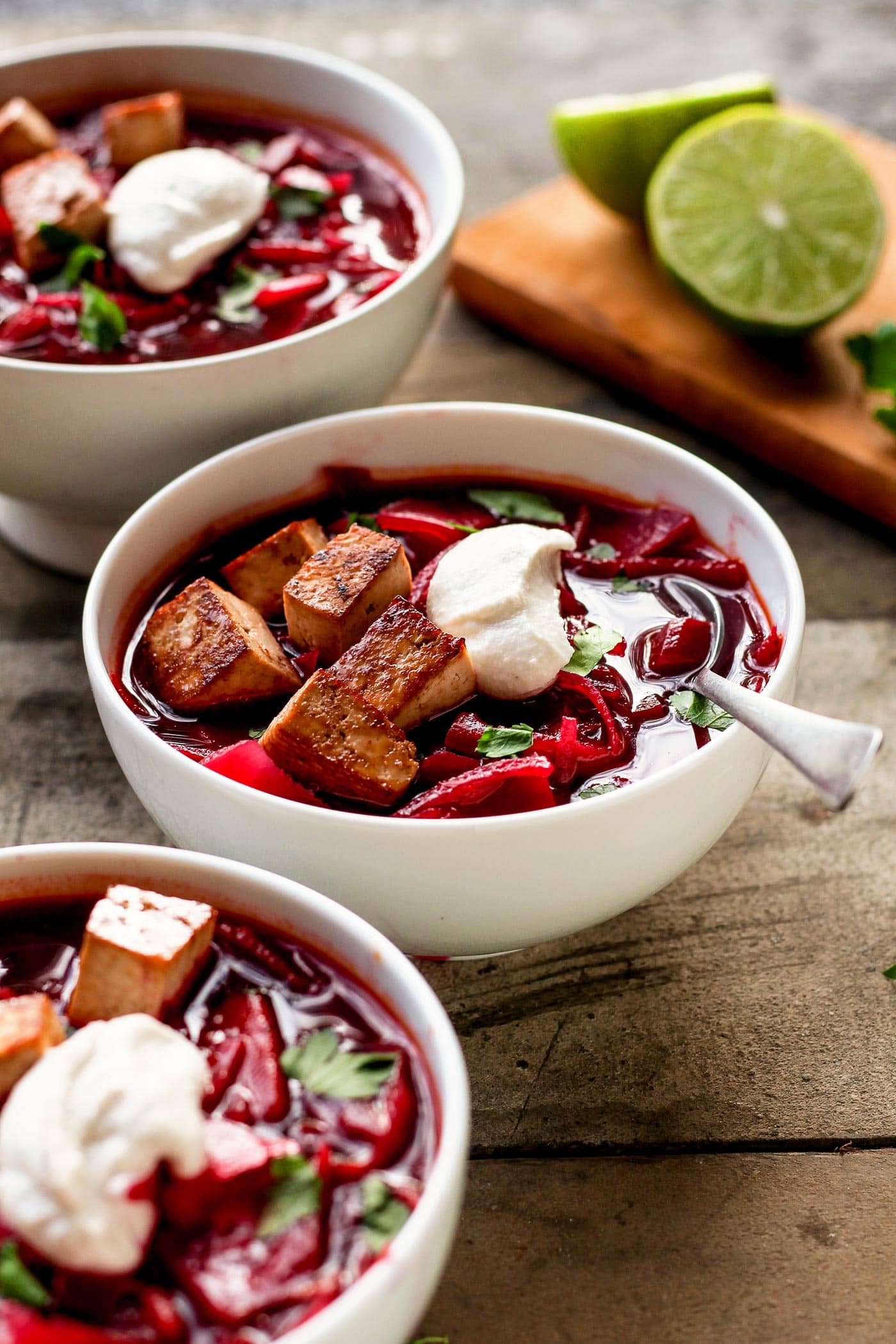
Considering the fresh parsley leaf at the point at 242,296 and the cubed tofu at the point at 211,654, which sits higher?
the fresh parsley leaf at the point at 242,296

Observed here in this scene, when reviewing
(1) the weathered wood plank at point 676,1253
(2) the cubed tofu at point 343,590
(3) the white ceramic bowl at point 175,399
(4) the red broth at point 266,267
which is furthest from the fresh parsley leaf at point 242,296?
(1) the weathered wood plank at point 676,1253

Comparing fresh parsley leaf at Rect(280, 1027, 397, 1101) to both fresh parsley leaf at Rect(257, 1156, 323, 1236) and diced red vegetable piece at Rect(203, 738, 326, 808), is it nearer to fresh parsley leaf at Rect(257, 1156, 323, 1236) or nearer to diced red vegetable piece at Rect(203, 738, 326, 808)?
fresh parsley leaf at Rect(257, 1156, 323, 1236)

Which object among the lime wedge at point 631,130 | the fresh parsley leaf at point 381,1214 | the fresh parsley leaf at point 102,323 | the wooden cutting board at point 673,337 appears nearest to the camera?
the fresh parsley leaf at point 381,1214

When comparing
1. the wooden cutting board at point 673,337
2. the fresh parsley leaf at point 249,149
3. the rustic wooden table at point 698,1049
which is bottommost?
the rustic wooden table at point 698,1049

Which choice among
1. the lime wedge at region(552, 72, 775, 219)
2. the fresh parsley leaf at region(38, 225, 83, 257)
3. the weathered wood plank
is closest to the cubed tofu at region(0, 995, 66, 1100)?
the weathered wood plank

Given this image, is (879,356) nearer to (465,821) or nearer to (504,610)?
(504,610)

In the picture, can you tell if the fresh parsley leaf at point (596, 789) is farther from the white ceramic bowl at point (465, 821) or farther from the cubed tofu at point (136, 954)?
the cubed tofu at point (136, 954)
